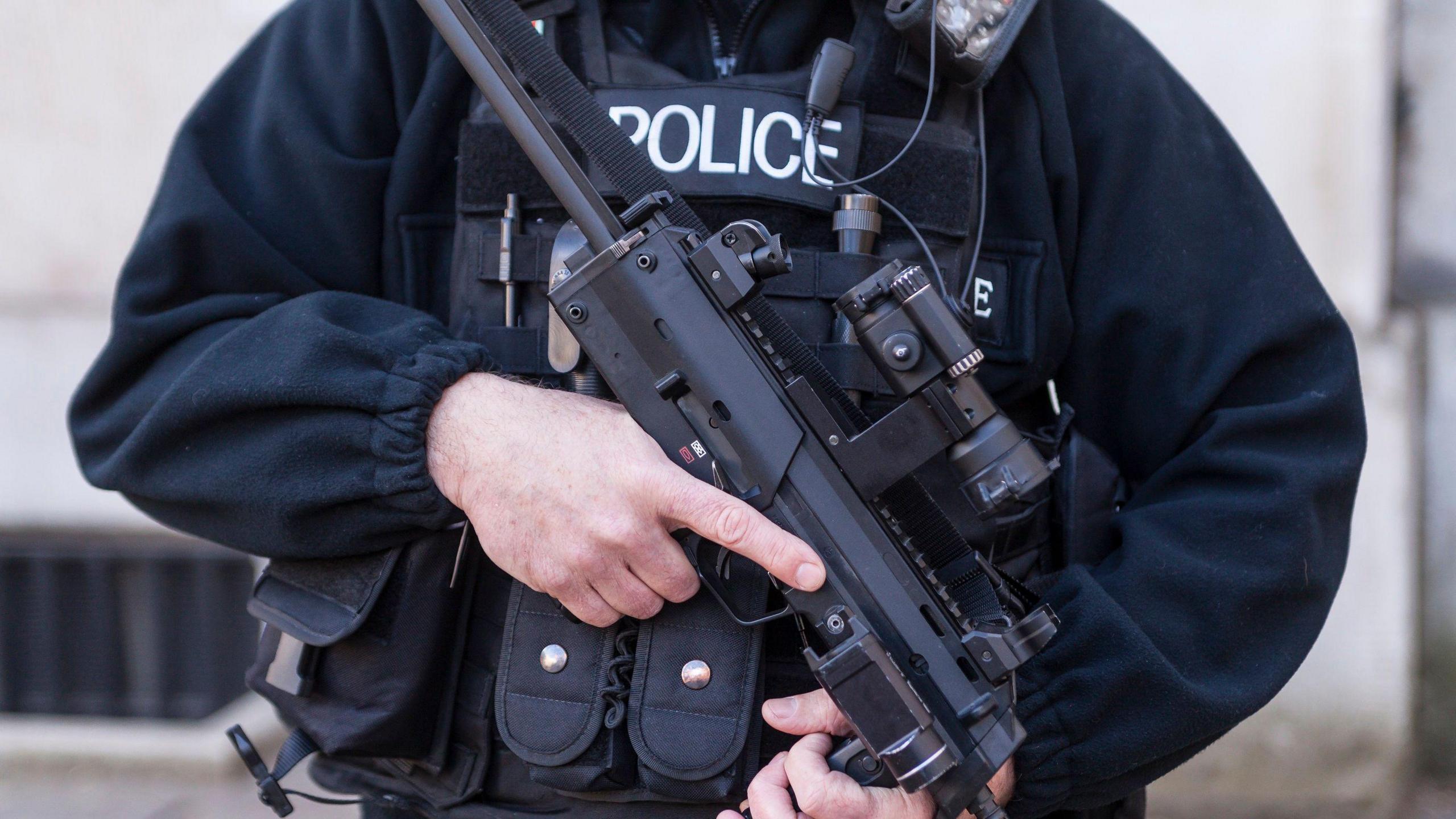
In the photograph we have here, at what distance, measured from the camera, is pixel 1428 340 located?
2660 mm

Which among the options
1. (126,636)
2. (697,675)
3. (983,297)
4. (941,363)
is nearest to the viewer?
(941,363)

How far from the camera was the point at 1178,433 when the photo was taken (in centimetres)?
132

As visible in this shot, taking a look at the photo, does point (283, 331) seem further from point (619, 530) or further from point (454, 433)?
point (619, 530)

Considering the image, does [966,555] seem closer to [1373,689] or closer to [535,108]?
[535,108]

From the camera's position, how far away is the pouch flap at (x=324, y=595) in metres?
1.18

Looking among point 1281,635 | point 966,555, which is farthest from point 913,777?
point 1281,635

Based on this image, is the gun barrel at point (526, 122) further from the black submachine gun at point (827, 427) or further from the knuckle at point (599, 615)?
the knuckle at point (599, 615)

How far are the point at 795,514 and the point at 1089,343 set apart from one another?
514 millimetres

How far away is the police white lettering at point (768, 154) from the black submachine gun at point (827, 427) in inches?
6.0

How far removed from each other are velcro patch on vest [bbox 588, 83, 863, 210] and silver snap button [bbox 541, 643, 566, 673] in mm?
541

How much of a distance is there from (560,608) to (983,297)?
2.05ft

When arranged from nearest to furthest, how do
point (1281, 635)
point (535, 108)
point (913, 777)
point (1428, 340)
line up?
point (913, 777), point (535, 108), point (1281, 635), point (1428, 340)

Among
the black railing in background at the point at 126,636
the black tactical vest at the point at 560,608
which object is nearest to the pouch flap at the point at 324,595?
the black tactical vest at the point at 560,608

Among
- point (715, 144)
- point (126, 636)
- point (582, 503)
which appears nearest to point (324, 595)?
point (582, 503)
